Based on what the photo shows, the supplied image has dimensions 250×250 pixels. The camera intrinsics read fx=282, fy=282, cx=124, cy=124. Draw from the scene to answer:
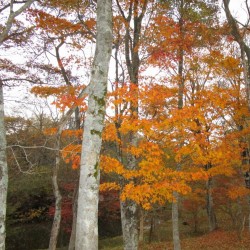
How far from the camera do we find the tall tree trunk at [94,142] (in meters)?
4.04

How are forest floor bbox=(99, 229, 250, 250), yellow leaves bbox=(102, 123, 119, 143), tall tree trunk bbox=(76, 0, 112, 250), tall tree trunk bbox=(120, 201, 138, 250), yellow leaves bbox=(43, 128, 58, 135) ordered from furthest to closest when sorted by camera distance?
forest floor bbox=(99, 229, 250, 250), tall tree trunk bbox=(120, 201, 138, 250), yellow leaves bbox=(43, 128, 58, 135), yellow leaves bbox=(102, 123, 119, 143), tall tree trunk bbox=(76, 0, 112, 250)

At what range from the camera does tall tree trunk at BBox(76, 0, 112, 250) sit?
159 inches

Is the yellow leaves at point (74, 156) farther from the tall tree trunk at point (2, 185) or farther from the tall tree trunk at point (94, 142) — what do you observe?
the tall tree trunk at point (2, 185)

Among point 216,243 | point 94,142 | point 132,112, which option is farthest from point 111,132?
point 216,243

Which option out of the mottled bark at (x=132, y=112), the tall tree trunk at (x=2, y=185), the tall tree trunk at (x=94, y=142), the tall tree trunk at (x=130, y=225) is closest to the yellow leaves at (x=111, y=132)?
the mottled bark at (x=132, y=112)

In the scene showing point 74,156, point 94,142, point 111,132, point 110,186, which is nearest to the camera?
point 94,142

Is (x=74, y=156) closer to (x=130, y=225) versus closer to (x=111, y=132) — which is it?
(x=111, y=132)

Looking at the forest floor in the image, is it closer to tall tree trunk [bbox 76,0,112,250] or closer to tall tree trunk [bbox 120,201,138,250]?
tall tree trunk [bbox 120,201,138,250]

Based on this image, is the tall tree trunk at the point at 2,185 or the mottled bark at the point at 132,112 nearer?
the tall tree trunk at the point at 2,185

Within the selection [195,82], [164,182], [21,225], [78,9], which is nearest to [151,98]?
[164,182]

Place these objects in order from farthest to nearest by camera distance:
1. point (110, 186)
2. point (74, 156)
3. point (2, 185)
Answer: point (110, 186) → point (2, 185) → point (74, 156)

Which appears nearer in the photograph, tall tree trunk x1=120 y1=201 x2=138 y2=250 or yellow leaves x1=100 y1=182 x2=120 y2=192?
yellow leaves x1=100 y1=182 x2=120 y2=192

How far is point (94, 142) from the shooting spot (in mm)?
4391

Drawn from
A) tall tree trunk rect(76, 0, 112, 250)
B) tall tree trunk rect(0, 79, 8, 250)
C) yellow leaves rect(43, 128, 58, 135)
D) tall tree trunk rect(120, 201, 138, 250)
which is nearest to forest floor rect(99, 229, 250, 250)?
tall tree trunk rect(120, 201, 138, 250)
